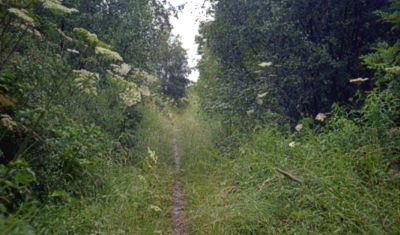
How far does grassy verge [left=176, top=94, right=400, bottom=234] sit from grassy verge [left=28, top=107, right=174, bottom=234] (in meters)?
0.49

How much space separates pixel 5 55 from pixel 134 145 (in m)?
3.75

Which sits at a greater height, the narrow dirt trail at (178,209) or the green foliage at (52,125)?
the green foliage at (52,125)

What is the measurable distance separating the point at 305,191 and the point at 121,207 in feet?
7.91

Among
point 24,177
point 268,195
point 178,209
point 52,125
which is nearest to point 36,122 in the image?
point 52,125

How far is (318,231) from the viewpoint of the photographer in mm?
4043

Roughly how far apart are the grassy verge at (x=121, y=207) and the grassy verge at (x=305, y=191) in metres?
0.49

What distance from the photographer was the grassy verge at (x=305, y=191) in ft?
13.6

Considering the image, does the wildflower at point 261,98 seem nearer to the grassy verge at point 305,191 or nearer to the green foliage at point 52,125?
the grassy verge at point 305,191

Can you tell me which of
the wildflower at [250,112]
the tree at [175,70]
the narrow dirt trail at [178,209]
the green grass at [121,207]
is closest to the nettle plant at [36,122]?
the green grass at [121,207]

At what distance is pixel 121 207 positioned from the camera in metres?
5.13

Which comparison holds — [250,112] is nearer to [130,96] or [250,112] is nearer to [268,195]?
[130,96]

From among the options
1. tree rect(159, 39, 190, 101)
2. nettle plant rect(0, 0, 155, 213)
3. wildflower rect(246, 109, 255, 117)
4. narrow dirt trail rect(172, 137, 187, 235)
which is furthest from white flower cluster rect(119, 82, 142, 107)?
tree rect(159, 39, 190, 101)

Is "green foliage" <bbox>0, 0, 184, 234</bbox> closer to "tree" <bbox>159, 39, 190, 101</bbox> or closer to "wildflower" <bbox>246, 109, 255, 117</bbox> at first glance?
"wildflower" <bbox>246, 109, 255, 117</bbox>

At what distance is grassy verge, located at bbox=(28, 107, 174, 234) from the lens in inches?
160
